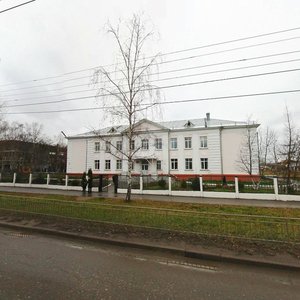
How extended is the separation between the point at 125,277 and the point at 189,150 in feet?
108

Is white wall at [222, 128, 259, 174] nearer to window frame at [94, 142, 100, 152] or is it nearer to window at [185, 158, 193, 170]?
window at [185, 158, 193, 170]

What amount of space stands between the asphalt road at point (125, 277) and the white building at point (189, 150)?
27.0 m

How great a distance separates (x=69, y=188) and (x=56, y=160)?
51.7 metres

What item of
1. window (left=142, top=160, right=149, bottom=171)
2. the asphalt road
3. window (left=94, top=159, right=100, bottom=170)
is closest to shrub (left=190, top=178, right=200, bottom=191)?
the asphalt road

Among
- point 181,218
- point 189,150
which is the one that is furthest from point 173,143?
point 181,218

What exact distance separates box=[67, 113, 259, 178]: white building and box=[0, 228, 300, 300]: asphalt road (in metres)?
27.0

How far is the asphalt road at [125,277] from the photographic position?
12.8ft

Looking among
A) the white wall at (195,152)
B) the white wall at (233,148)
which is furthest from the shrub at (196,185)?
the white wall at (233,148)

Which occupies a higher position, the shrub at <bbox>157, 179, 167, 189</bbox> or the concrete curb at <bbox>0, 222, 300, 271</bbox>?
the shrub at <bbox>157, 179, 167, 189</bbox>

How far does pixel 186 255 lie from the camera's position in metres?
5.84

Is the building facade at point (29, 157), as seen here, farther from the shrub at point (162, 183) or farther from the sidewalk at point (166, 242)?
the sidewalk at point (166, 242)

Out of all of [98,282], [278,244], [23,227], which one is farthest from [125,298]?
[23,227]

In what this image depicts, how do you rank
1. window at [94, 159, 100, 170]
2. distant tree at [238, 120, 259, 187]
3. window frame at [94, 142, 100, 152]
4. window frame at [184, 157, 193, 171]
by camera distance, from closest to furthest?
distant tree at [238, 120, 259, 187]
window frame at [184, 157, 193, 171]
window at [94, 159, 100, 170]
window frame at [94, 142, 100, 152]

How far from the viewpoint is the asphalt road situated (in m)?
3.91
